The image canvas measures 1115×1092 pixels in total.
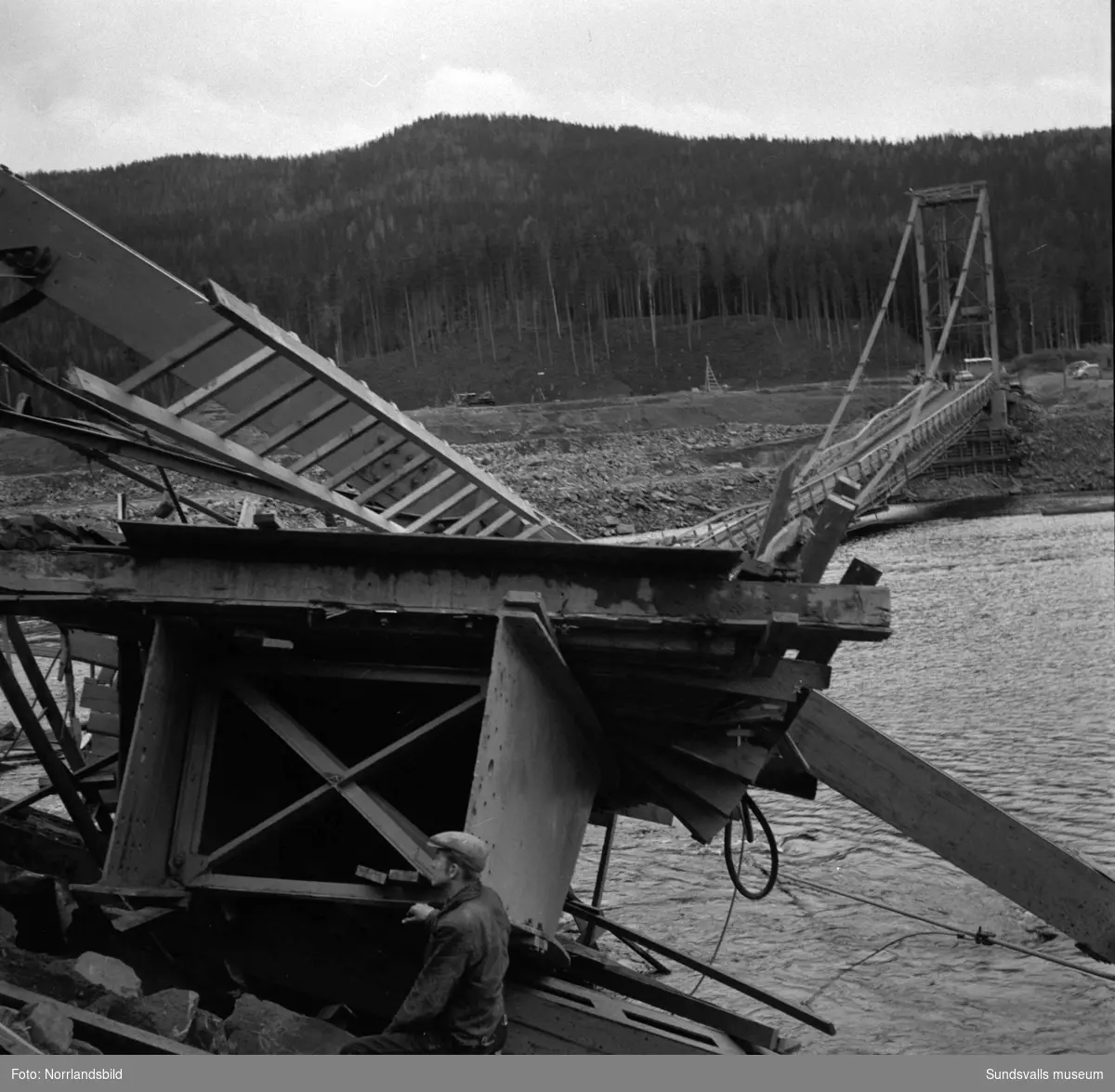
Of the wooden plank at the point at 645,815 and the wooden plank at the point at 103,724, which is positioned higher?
the wooden plank at the point at 103,724

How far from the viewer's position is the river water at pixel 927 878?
7.25 meters

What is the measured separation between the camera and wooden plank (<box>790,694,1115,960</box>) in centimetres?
539

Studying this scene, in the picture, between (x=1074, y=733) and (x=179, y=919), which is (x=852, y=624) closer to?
(x=179, y=919)

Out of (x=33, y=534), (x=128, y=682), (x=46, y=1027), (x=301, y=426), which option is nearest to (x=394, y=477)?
(x=301, y=426)

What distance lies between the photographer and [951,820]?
541cm

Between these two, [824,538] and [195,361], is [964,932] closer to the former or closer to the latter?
[824,538]

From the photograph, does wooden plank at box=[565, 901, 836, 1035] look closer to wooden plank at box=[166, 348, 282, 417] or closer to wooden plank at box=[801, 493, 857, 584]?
wooden plank at box=[801, 493, 857, 584]

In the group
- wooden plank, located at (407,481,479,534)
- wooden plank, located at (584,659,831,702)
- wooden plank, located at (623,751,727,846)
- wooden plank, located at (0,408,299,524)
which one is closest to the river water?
wooden plank, located at (623,751,727,846)

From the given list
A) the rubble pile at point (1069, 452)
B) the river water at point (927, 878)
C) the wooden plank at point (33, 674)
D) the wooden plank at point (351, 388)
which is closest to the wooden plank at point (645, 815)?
the river water at point (927, 878)

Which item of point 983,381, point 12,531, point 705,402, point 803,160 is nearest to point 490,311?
point 705,402

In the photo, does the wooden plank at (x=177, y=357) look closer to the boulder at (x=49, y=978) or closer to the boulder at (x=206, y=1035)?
the boulder at (x=49, y=978)

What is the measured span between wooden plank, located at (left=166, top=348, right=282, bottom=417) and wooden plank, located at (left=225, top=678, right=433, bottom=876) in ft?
4.71
